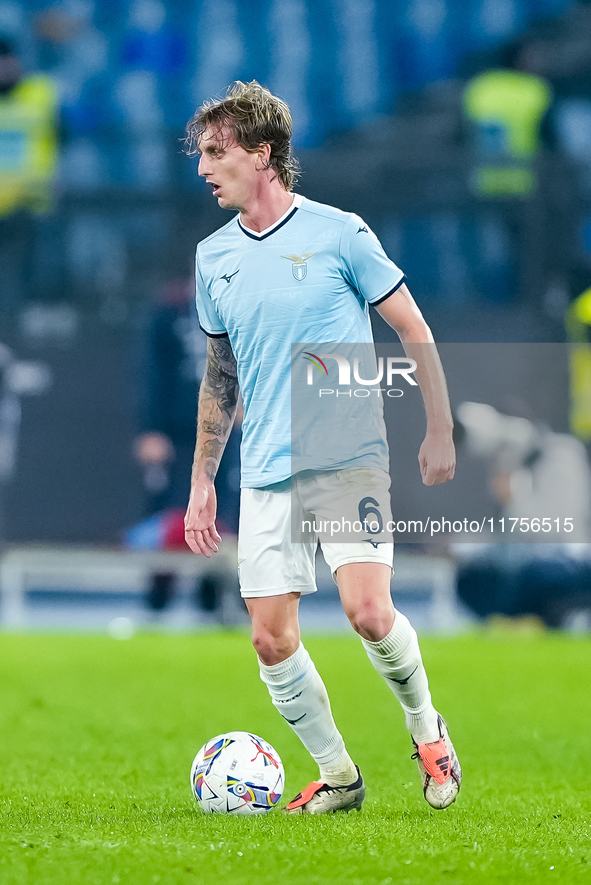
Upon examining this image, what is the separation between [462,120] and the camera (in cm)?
1652

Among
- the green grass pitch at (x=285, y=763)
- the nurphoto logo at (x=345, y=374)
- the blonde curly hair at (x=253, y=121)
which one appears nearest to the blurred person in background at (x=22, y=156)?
the green grass pitch at (x=285, y=763)

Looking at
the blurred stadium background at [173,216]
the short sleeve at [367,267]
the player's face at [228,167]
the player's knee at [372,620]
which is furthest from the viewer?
the blurred stadium background at [173,216]

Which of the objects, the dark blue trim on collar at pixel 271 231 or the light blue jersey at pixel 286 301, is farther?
the dark blue trim on collar at pixel 271 231

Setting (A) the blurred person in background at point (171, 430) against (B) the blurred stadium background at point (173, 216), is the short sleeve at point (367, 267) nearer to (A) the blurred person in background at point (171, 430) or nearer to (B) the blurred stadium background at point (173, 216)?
(B) the blurred stadium background at point (173, 216)

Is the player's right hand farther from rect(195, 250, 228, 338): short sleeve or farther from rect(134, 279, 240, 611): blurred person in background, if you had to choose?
rect(134, 279, 240, 611): blurred person in background

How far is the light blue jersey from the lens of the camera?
3.66 metres

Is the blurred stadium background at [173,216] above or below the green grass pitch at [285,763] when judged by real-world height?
above

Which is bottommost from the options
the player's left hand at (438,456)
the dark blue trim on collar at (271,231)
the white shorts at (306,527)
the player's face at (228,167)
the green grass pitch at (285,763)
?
the green grass pitch at (285,763)

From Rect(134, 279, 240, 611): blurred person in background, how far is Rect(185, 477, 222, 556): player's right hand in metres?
8.92

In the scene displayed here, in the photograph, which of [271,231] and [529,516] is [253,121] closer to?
[271,231]

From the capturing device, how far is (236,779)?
371 centimetres

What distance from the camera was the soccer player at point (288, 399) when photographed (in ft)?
11.8

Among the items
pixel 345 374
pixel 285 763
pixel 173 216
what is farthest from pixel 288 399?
pixel 173 216

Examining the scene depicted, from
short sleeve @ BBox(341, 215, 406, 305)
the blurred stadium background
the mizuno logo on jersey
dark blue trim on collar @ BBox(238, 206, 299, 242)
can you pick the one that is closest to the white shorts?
short sleeve @ BBox(341, 215, 406, 305)
